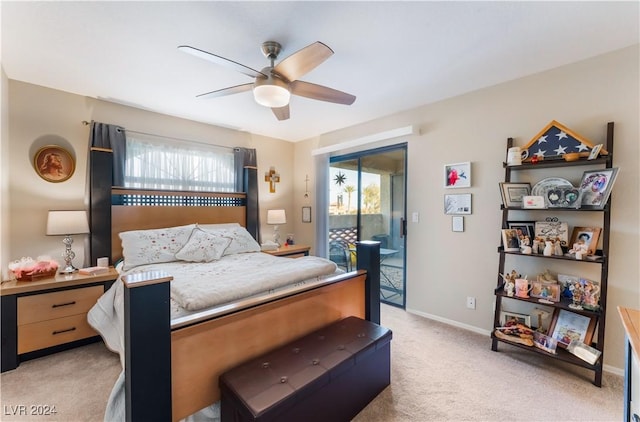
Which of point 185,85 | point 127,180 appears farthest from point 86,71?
point 127,180

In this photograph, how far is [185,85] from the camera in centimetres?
267

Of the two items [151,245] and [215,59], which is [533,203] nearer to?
[215,59]

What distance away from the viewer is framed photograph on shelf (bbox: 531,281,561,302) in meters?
2.22

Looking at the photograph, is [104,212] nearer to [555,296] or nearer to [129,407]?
[129,407]

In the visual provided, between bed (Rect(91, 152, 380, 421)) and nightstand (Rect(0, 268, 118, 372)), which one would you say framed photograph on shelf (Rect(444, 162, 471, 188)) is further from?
nightstand (Rect(0, 268, 118, 372))

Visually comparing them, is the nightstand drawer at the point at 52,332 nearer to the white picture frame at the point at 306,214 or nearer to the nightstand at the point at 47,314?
the nightstand at the point at 47,314

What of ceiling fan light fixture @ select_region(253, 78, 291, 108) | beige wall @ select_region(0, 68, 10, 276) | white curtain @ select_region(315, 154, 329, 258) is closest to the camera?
ceiling fan light fixture @ select_region(253, 78, 291, 108)

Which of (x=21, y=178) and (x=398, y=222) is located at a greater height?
(x=21, y=178)

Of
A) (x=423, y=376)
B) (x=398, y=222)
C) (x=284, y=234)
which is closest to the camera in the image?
(x=423, y=376)

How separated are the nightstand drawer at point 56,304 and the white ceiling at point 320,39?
79.4 inches

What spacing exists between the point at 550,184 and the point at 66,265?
4.67 meters

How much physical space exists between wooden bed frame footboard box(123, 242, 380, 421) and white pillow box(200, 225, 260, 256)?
5.49 feet

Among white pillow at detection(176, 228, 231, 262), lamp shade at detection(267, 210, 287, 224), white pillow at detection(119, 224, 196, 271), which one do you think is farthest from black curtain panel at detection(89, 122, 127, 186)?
lamp shade at detection(267, 210, 287, 224)

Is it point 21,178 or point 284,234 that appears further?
point 284,234
